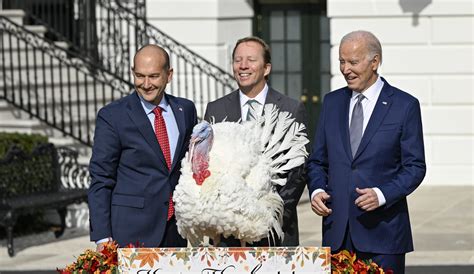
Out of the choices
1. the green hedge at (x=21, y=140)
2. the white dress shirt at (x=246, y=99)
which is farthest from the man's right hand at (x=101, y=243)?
the green hedge at (x=21, y=140)

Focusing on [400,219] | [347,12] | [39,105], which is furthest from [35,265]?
[347,12]

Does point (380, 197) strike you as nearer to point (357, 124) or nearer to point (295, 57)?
point (357, 124)

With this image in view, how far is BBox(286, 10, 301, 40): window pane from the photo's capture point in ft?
60.3

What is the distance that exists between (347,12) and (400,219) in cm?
1054

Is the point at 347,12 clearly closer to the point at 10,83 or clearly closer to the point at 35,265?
the point at 10,83

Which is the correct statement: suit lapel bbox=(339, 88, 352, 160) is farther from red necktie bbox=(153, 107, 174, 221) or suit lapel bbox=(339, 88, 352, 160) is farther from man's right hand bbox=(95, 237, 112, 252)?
man's right hand bbox=(95, 237, 112, 252)

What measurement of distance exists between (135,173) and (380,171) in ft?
4.26

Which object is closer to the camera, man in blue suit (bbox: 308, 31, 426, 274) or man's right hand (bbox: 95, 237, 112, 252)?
man's right hand (bbox: 95, 237, 112, 252)

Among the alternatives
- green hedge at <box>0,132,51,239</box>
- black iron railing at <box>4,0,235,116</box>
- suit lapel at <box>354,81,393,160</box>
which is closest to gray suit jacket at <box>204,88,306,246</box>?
suit lapel at <box>354,81,393,160</box>

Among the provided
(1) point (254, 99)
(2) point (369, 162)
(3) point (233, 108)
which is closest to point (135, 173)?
(3) point (233, 108)

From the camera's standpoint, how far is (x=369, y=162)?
650cm

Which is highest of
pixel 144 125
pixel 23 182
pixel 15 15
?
pixel 15 15

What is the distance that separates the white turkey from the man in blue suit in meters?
0.42

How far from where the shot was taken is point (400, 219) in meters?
6.58
